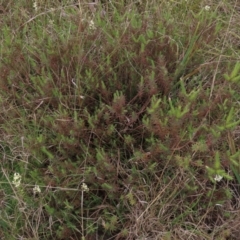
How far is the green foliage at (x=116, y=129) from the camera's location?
69.6 inches

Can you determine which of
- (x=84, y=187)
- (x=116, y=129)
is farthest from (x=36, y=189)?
(x=116, y=129)

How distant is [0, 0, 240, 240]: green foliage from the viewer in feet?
5.80

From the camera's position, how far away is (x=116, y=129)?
190 cm

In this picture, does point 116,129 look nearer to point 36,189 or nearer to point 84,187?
point 84,187

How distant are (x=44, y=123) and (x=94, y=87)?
0.25 m

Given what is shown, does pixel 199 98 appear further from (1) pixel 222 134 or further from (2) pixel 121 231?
(2) pixel 121 231

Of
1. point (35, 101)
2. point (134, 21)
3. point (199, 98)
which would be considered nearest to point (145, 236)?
point (199, 98)

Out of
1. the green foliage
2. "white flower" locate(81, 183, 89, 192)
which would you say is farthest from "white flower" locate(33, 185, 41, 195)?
"white flower" locate(81, 183, 89, 192)

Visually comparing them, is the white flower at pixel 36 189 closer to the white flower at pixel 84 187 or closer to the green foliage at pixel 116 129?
the green foliage at pixel 116 129

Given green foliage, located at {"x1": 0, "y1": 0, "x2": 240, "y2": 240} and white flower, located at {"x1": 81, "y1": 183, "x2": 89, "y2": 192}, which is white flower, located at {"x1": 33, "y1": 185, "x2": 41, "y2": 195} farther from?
white flower, located at {"x1": 81, "y1": 183, "x2": 89, "y2": 192}

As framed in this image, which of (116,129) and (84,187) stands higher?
(116,129)

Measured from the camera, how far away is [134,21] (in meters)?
2.04

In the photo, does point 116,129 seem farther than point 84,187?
Yes

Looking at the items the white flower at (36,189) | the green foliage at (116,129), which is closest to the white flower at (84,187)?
the green foliage at (116,129)
